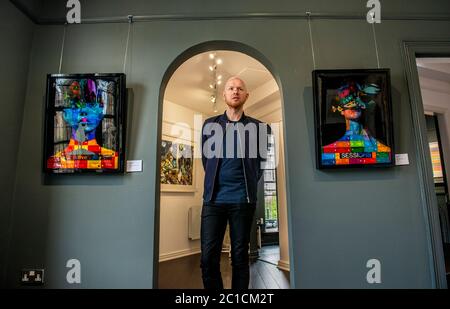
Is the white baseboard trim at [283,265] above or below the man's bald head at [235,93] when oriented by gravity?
below

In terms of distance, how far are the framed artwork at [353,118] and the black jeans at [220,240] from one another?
62cm

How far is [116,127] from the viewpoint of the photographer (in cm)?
165

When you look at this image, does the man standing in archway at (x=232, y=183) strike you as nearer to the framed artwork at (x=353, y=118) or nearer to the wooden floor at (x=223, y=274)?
the framed artwork at (x=353, y=118)

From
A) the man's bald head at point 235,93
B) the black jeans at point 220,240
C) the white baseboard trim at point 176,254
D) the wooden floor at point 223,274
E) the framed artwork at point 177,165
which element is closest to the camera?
the black jeans at point 220,240

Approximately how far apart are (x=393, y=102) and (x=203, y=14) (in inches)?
59.9

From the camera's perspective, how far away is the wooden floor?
7.78 feet

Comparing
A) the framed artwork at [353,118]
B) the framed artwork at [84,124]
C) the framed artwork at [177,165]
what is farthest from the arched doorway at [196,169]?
the framed artwork at [353,118]

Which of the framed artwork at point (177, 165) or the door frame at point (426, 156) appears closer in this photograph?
the door frame at point (426, 156)

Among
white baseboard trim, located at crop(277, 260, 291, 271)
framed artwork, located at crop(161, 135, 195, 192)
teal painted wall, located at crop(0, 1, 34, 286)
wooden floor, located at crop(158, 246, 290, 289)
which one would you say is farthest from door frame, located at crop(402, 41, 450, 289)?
framed artwork, located at crop(161, 135, 195, 192)

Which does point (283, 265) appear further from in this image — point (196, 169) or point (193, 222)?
point (196, 169)

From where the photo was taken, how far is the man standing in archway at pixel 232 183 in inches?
60.6

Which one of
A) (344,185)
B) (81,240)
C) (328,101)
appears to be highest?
(328,101)
